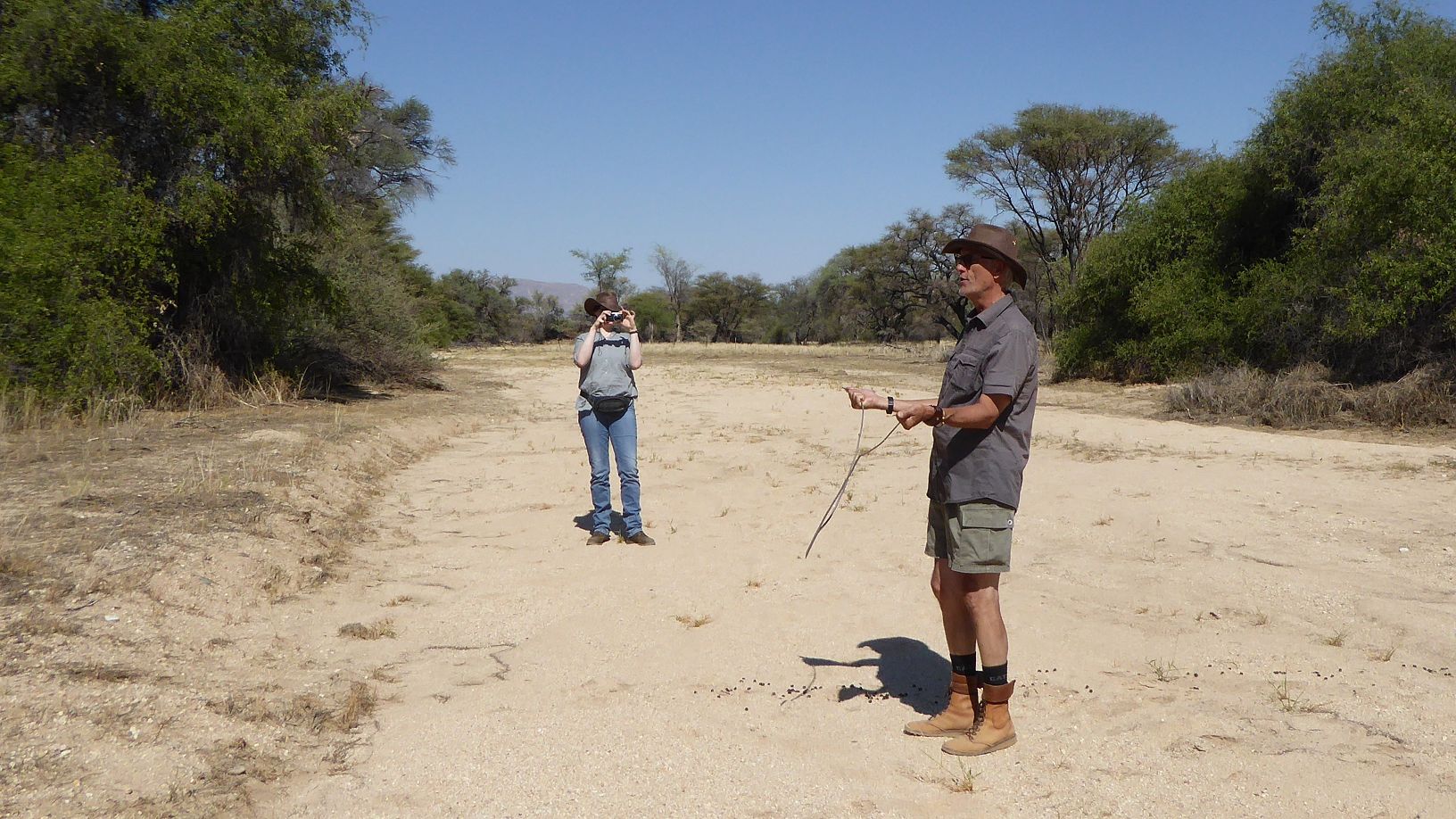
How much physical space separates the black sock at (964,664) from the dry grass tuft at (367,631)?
116 inches

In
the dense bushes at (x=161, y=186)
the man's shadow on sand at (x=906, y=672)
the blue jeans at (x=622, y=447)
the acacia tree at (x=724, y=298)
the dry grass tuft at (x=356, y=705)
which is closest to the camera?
the dry grass tuft at (x=356, y=705)

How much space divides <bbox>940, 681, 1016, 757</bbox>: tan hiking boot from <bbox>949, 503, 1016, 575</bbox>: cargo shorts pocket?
499mm

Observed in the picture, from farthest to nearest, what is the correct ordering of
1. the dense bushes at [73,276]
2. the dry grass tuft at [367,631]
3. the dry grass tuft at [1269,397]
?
1. the dry grass tuft at [1269,397]
2. the dense bushes at [73,276]
3. the dry grass tuft at [367,631]

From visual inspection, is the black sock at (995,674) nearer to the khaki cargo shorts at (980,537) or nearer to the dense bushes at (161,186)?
the khaki cargo shorts at (980,537)

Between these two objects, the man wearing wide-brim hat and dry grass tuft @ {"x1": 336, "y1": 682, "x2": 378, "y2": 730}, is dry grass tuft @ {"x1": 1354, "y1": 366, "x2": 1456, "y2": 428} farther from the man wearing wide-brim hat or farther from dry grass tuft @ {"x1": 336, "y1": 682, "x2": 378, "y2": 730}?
dry grass tuft @ {"x1": 336, "y1": 682, "x2": 378, "y2": 730}

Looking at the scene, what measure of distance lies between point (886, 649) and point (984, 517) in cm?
164

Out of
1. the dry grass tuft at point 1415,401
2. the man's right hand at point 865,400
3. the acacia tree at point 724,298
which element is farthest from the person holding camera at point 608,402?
the acacia tree at point 724,298

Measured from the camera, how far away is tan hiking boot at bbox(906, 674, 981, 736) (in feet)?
12.6

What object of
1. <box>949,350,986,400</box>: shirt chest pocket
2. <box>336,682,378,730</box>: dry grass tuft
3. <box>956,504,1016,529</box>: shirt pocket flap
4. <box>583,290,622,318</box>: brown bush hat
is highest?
<box>583,290,622,318</box>: brown bush hat

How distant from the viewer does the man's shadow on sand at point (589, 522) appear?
780 cm

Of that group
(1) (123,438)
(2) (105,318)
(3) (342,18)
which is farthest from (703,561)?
(3) (342,18)

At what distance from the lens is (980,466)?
3576 mm

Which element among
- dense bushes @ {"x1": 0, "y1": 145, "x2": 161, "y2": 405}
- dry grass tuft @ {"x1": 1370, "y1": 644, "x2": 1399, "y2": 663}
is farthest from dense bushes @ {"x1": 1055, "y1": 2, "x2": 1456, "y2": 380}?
dense bushes @ {"x1": 0, "y1": 145, "x2": 161, "y2": 405}

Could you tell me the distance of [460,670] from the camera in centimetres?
468
